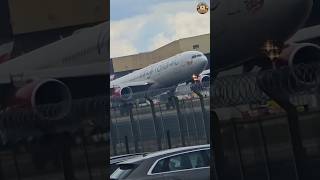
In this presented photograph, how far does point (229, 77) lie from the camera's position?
4250 mm

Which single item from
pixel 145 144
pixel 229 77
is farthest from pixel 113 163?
pixel 229 77

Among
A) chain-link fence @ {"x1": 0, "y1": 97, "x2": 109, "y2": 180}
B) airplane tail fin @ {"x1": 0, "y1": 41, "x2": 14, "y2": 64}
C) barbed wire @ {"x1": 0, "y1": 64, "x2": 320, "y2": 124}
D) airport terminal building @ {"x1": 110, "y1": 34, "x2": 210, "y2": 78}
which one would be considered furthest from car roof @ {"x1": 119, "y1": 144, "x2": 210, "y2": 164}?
airplane tail fin @ {"x1": 0, "y1": 41, "x2": 14, "y2": 64}

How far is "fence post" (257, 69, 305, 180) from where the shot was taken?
415 cm

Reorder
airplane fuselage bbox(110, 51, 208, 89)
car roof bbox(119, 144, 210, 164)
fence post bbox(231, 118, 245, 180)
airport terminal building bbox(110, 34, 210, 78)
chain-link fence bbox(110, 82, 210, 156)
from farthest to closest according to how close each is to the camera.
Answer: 1. car roof bbox(119, 144, 210, 164)
2. chain-link fence bbox(110, 82, 210, 156)
3. airplane fuselage bbox(110, 51, 208, 89)
4. airport terminal building bbox(110, 34, 210, 78)
5. fence post bbox(231, 118, 245, 180)

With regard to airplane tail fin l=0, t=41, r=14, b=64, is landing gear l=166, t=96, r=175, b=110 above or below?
below

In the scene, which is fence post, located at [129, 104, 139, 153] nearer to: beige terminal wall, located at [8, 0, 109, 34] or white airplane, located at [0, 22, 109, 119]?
white airplane, located at [0, 22, 109, 119]

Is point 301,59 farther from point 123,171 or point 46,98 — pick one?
point 123,171

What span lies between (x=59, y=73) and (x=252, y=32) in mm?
1262

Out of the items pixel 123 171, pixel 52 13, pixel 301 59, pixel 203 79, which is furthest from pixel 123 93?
pixel 301 59

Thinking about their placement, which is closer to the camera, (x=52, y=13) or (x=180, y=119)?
(x=52, y=13)

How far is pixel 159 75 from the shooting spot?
5164 mm

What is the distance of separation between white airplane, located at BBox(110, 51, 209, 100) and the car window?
2.15 ft

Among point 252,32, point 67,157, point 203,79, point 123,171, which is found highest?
point 252,32

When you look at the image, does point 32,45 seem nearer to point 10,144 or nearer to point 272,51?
point 10,144
